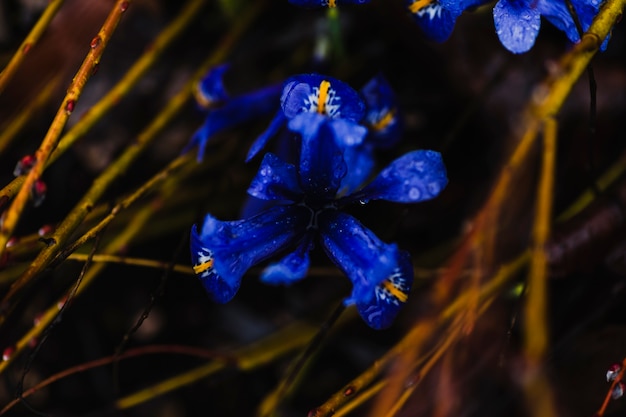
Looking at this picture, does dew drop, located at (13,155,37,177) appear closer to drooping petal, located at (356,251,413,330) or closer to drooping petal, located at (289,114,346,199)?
drooping petal, located at (289,114,346,199)

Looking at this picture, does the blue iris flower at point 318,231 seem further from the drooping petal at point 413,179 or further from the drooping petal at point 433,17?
the drooping petal at point 433,17

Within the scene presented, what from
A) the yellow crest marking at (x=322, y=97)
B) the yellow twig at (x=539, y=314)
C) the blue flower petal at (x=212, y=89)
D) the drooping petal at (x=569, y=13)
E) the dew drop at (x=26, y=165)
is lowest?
the yellow twig at (x=539, y=314)

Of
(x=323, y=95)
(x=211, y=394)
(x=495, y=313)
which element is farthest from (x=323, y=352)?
(x=323, y=95)

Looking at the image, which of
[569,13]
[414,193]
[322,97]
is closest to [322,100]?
[322,97]

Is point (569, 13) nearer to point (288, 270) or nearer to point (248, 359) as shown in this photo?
point (288, 270)

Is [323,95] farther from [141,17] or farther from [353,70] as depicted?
[141,17]

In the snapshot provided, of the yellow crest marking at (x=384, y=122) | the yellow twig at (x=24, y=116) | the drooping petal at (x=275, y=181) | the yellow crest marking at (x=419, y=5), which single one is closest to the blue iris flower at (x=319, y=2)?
the yellow crest marking at (x=419, y=5)

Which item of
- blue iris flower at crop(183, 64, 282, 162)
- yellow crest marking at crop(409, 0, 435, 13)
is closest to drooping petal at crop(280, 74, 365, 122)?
yellow crest marking at crop(409, 0, 435, 13)
